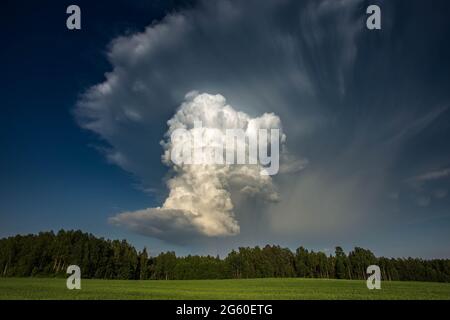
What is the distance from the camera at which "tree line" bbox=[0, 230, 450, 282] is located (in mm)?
125188

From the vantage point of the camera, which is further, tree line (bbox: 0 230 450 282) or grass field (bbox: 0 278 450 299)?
tree line (bbox: 0 230 450 282)

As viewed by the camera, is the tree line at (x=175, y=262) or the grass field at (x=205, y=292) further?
the tree line at (x=175, y=262)

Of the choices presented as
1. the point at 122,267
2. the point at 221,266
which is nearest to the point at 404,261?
the point at 221,266

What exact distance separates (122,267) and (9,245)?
4295 centimetres

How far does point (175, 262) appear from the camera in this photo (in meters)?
158

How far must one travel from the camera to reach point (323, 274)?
544ft

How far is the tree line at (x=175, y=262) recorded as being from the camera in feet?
411

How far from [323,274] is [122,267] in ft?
316

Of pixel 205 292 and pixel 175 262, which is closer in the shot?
pixel 205 292
